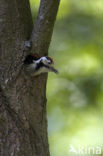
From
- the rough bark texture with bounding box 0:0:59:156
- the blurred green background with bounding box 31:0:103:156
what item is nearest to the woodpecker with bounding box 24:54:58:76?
the rough bark texture with bounding box 0:0:59:156

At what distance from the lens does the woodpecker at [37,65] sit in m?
1.03

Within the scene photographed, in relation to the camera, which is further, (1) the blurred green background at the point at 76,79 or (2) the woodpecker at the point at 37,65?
(1) the blurred green background at the point at 76,79

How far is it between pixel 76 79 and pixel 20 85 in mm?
1259

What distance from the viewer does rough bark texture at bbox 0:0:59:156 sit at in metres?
0.95

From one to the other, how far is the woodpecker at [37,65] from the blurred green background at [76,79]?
3.55 ft

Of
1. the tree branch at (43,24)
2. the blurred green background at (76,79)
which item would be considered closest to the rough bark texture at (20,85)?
the tree branch at (43,24)

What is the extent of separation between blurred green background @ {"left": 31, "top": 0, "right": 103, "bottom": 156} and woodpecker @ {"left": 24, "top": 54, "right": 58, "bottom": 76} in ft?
3.55

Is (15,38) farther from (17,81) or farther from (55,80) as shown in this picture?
(55,80)

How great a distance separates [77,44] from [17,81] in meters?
1.34

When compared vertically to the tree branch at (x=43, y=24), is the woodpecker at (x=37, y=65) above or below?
below

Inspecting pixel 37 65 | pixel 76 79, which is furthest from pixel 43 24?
pixel 76 79

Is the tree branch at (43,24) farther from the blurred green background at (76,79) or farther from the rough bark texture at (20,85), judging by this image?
the blurred green background at (76,79)

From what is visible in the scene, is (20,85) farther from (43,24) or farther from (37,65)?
(43,24)

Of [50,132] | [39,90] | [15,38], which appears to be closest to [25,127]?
[39,90]
